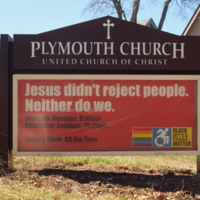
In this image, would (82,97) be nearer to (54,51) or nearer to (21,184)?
(54,51)

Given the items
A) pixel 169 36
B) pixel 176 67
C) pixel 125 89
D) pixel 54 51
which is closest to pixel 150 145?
pixel 125 89

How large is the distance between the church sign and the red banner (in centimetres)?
2

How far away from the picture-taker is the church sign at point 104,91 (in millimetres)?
6805

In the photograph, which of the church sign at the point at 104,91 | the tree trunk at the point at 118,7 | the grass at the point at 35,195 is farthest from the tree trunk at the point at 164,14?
the grass at the point at 35,195

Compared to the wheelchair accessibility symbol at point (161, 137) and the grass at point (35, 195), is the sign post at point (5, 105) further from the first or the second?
the wheelchair accessibility symbol at point (161, 137)

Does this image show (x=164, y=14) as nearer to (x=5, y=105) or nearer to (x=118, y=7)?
(x=118, y=7)

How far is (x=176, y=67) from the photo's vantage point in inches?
271

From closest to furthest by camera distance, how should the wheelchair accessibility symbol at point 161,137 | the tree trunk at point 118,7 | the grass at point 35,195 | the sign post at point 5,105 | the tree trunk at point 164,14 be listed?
the grass at point 35,195
the sign post at point 5,105
the wheelchair accessibility symbol at point 161,137
the tree trunk at point 118,7
the tree trunk at point 164,14

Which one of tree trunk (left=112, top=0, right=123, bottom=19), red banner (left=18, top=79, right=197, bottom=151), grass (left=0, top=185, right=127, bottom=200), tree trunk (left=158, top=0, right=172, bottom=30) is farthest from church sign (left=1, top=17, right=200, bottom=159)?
tree trunk (left=158, top=0, right=172, bottom=30)

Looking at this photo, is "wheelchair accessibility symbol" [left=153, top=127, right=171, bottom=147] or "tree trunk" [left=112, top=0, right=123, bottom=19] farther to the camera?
"tree trunk" [left=112, top=0, right=123, bottom=19]

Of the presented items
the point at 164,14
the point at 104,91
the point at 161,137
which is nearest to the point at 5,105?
the point at 104,91

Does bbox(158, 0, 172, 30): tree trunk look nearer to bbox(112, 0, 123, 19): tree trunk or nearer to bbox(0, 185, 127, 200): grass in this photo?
bbox(112, 0, 123, 19): tree trunk

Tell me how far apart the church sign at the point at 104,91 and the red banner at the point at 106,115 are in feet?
0.06

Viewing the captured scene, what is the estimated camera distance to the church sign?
22.3 ft
